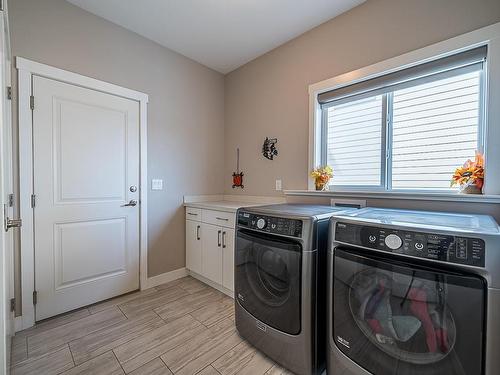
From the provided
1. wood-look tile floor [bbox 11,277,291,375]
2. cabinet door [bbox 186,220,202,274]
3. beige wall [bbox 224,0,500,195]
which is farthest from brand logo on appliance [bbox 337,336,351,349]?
cabinet door [bbox 186,220,202,274]

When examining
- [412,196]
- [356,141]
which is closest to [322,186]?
[356,141]

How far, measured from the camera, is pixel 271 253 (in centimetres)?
145

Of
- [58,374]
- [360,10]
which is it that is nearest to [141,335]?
[58,374]

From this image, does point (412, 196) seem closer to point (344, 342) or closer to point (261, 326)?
point (344, 342)

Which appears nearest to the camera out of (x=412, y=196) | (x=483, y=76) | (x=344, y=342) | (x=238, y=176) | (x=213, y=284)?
(x=344, y=342)

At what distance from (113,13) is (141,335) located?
2795 mm

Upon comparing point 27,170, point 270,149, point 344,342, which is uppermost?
point 270,149

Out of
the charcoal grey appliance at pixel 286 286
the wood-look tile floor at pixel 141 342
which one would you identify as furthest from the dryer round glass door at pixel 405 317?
the wood-look tile floor at pixel 141 342

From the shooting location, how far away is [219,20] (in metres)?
2.17

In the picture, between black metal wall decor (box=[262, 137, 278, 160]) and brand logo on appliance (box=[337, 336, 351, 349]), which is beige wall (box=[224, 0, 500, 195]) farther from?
brand logo on appliance (box=[337, 336, 351, 349])

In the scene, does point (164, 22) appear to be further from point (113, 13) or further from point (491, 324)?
point (491, 324)

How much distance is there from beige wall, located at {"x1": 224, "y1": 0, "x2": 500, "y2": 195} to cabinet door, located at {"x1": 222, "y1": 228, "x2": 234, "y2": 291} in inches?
29.9

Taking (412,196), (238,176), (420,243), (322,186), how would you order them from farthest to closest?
1. (238,176)
2. (322,186)
3. (412,196)
4. (420,243)

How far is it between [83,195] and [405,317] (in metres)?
2.50
